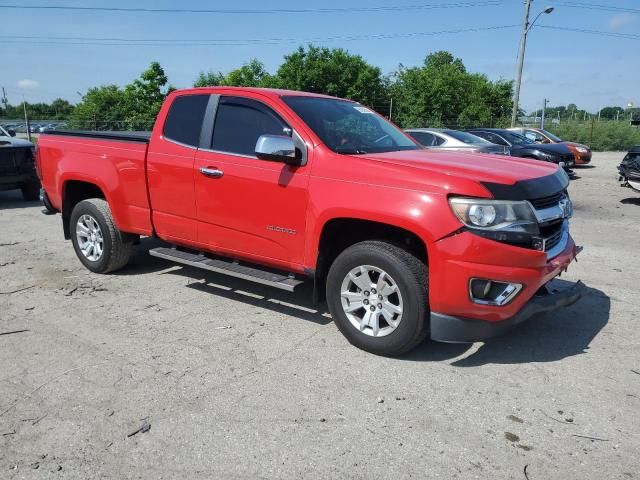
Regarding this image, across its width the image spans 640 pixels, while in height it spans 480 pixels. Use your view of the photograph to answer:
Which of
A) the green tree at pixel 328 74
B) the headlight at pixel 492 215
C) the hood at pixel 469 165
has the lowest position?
the headlight at pixel 492 215

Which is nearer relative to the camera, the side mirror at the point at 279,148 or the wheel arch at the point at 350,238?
the wheel arch at the point at 350,238

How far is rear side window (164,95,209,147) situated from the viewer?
16.4 ft

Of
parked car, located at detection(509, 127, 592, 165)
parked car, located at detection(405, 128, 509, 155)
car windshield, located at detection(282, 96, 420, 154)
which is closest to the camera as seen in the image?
car windshield, located at detection(282, 96, 420, 154)

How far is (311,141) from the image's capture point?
423cm

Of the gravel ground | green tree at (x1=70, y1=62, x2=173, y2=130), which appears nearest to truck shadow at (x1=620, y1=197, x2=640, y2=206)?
the gravel ground

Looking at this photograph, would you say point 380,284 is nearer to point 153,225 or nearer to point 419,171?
point 419,171

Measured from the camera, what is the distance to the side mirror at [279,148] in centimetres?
412

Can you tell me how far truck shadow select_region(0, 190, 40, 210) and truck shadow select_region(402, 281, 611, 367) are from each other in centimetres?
933

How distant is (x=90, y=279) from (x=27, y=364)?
2.09 m

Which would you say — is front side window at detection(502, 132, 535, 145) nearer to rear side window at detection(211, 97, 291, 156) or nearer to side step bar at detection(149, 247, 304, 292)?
rear side window at detection(211, 97, 291, 156)

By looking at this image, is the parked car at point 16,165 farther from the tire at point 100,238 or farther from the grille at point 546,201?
the grille at point 546,201

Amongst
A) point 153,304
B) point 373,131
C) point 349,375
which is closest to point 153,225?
point 153,304

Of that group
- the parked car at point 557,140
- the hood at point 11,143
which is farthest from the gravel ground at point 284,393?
the parked car at point 557,140

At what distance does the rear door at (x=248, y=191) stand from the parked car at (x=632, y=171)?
8.91m
